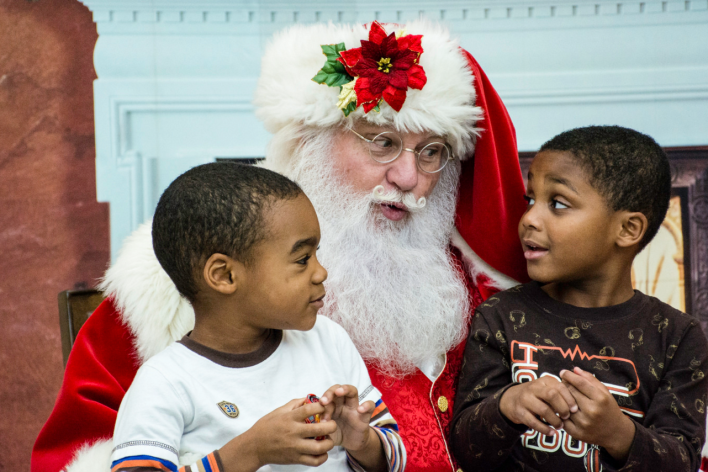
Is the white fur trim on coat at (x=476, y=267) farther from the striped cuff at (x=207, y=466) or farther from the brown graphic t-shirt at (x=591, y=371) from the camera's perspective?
the striped cuff at (x=207, y=466)

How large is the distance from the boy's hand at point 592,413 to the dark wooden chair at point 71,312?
1669mm

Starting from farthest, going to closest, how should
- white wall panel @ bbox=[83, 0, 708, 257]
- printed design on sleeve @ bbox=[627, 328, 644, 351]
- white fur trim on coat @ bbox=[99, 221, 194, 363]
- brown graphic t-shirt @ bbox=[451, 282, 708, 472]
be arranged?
white wall panel @ bbox=[83, 0, 708, 257], white fur trim on coat @ bbox=[99, 221, 194, 363], printed design on sleeve @ bbox=[627, 328, 644, 351], brown graphic t-shirt @ bbox=[451, 282, 708, 472]

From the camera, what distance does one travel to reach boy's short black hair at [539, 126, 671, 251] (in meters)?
1.73

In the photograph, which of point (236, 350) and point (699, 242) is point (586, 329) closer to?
point (236, 350)

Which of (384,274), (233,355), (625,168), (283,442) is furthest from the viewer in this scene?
(384,274)

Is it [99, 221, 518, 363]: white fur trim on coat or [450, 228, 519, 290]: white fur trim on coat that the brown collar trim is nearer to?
[99, 221, 518, 363]: white fur trim on coat

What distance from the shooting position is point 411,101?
2.08m

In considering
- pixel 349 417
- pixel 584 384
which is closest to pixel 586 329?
pixel 584 384

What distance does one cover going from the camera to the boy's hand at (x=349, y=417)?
51.4 inches

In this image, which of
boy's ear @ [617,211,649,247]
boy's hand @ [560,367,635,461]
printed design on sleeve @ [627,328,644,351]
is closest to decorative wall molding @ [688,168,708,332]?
boy's ear @ [617,211,649,247]

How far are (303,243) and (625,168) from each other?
37.7 inches

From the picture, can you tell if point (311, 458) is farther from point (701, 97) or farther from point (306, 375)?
point (701, 97)

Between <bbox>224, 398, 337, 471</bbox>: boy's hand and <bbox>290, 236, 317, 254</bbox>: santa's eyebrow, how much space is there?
0.33 meters

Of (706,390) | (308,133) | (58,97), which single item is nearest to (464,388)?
(706,390)
